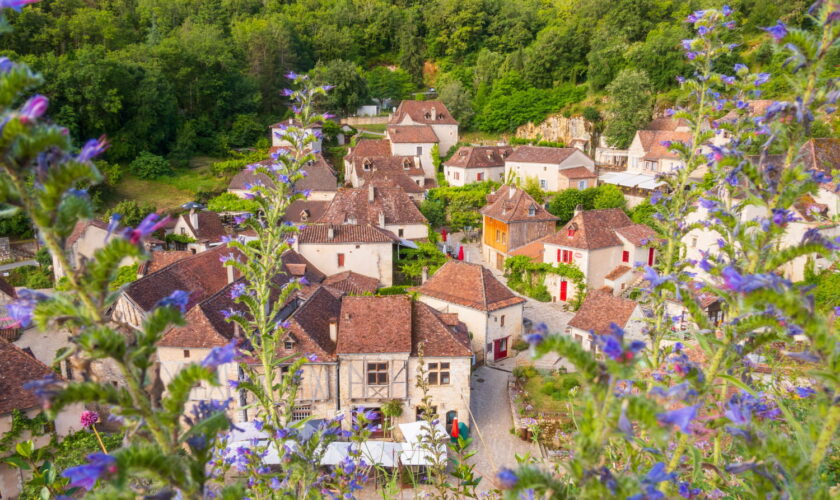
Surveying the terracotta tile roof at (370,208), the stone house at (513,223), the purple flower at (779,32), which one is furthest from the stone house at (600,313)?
the purple flower at (779,32)

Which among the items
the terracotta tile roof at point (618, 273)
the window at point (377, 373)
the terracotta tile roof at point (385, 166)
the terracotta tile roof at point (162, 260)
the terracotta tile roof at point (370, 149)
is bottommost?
the terracotta tile roof at point (618, 273)

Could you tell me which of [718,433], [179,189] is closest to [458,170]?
[179,189]

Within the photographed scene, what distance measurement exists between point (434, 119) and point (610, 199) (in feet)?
74.4

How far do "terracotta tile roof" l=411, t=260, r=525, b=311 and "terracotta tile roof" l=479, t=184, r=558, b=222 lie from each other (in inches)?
385

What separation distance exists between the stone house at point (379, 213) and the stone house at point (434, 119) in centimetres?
2025

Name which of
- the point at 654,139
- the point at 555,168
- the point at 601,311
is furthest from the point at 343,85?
the point at 601,311

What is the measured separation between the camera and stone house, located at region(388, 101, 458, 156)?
55.1 meters

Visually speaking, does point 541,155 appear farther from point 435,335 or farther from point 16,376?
point 16,376

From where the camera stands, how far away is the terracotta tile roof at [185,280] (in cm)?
2150

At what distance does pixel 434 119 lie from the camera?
55875 mm

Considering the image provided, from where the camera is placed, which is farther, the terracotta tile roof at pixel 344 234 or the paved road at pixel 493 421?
the terracotta tile roof at pixel 344 234

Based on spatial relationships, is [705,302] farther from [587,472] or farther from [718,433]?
[587,472]

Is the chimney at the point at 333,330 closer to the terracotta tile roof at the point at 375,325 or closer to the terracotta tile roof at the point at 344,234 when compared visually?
the terracotta tile roof at the point at 375,325

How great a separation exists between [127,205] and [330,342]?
26.6 m
